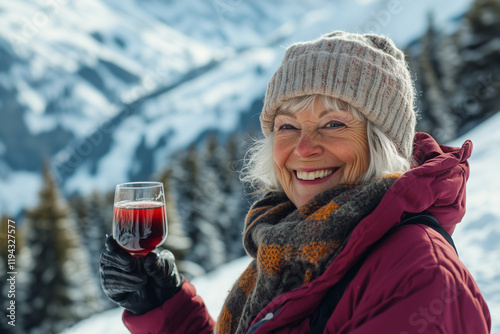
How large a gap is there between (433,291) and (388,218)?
326mm

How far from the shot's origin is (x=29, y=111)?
185625 mm

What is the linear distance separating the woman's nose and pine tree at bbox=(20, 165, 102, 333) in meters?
16.8

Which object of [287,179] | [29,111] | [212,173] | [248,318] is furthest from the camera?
[29,111]

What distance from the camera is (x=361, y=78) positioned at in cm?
200

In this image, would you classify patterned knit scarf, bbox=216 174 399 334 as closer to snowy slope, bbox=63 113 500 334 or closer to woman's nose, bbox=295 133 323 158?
woman's nose, bbox=295 133 323 158

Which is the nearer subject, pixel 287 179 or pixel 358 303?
pixel 358 303

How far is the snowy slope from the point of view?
4.37m

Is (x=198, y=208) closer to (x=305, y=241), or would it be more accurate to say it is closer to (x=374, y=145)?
(x=374, y=145)

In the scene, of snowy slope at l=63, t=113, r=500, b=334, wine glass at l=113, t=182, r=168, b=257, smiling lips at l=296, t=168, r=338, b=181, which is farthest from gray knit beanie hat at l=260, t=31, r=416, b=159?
snowy slope at l=63, t=113, r=500, b=334

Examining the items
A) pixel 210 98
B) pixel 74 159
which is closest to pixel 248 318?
pixel 74 159

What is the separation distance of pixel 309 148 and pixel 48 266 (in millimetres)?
17903

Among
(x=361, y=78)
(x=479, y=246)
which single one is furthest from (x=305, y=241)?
(x=479, y=246)

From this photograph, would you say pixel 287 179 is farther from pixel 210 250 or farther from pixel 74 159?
pixel 210 250

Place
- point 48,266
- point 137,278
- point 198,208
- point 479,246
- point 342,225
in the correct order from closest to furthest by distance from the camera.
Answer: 1. point 342,225
2. point 137,278
3. point 479,246
4. point 48,266
5. point 198,208
